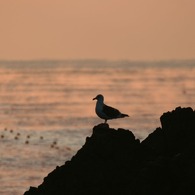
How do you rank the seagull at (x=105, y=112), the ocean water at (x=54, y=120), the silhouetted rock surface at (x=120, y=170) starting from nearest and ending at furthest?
the silhouetted rock surface at (x=120, y=170) < the seagull at (x=105, y=112) < the ocean water at (x=54, y=120)

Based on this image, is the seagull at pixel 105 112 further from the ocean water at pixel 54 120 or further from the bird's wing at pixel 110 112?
the ocean water at pixel 54 120

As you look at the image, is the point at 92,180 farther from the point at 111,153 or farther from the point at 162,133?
the point at 162,133

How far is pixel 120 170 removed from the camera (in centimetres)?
2788

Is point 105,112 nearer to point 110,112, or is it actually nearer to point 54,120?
point 110,112

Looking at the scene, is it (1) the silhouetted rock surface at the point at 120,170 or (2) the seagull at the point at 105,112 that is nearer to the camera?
(1) the silhouetted rock surface at the point at 120,170


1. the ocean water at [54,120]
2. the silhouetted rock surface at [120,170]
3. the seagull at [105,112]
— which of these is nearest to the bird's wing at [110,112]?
the seagull at [105,112]

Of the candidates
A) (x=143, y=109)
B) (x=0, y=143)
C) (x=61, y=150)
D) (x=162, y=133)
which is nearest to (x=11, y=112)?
(x=143, y=109)

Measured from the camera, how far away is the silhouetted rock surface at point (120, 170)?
2642 cm

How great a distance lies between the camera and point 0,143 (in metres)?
86.6

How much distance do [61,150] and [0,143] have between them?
31.7 ft

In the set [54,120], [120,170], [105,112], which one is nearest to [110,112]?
[105,112]

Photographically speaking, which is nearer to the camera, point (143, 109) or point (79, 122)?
point (79, 122)

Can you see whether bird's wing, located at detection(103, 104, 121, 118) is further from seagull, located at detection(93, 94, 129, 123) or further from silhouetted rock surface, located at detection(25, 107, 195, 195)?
silhouetted rock surface, located at detection(25, 107, 195, 195)

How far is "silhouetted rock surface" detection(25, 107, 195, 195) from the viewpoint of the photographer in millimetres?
26422
